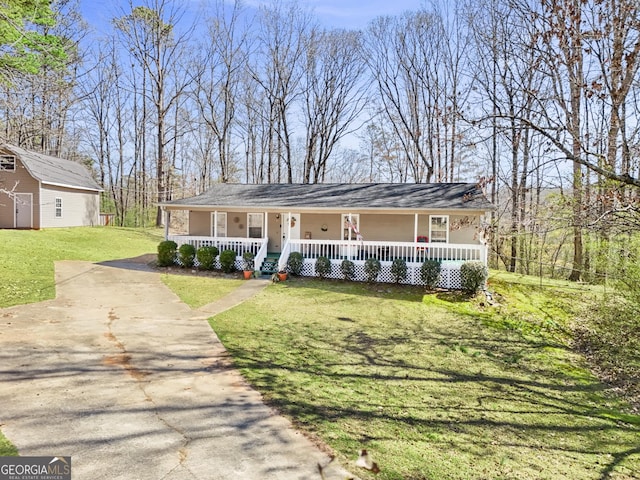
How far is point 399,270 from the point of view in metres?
13.6

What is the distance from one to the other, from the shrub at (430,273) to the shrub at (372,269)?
1557 mm

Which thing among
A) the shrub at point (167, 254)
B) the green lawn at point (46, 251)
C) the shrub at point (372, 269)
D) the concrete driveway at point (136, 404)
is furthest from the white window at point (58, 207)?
the shrub at point (372, 269)

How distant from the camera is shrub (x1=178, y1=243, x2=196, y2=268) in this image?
15.6 m

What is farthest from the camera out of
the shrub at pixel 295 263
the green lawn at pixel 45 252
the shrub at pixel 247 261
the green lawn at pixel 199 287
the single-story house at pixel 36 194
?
the single-story house at pixel 36 194

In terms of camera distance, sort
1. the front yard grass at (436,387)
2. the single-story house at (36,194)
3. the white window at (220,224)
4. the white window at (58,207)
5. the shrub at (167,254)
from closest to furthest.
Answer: the front yard grass at (436,387), the shrub at (167,254), the white window at (220,224), the single-story house at (36,194), the white window at (58,207)

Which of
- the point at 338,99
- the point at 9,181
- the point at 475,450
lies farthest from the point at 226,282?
the point at 338,99

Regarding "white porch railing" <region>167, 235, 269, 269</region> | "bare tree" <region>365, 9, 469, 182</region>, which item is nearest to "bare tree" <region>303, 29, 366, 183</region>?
"bare tree" <region>365, 9, 469, 182</region>

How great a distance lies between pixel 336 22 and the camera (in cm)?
2695

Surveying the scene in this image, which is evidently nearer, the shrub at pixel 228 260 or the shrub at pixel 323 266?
the shrub at pixel 323 266

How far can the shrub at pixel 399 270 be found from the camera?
1363 cm

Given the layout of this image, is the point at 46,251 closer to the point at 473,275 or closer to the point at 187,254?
the point at 187,254

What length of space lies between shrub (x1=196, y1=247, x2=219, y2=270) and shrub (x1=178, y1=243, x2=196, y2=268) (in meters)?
0.44

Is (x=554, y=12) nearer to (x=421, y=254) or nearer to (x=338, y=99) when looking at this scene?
(x=421, y=254)

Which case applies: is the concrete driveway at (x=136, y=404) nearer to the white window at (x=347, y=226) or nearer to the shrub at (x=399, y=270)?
the shrub at (x=399, y=270)
